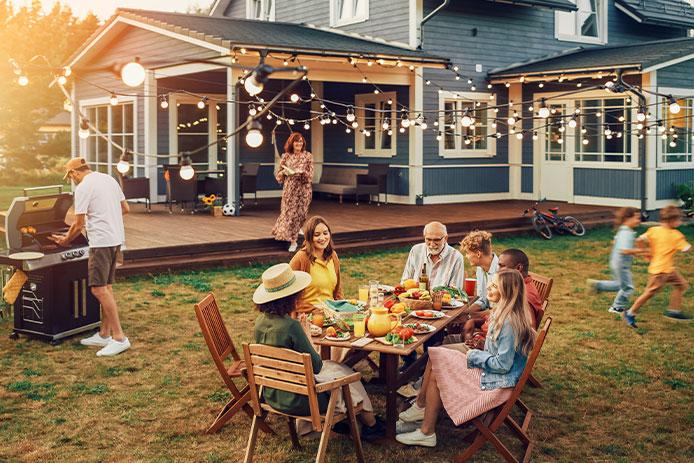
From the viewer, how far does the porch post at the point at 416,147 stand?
16156 millimetres

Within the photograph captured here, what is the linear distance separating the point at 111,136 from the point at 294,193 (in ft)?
27.9

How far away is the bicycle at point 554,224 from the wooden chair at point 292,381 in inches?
395

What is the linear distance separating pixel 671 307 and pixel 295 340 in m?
5.18

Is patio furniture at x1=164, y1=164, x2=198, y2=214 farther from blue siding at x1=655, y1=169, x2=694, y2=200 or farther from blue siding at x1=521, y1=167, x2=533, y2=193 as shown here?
blue siding at x1=655, y1=169, x2=694, y2=200

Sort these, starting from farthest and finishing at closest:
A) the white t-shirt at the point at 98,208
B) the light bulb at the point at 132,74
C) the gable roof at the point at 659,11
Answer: the gable roof at the point at 659,11 < the white t-shirt at the point at 98,208 < the light bulb at the point at 132,74

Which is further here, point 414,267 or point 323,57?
point 323,57

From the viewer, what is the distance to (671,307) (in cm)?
779

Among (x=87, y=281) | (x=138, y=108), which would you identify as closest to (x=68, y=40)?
(x=138, y=108)

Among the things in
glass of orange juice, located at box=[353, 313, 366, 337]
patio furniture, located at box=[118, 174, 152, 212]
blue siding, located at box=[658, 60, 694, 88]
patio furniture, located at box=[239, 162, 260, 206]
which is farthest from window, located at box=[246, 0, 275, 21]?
glass of orange juice, located at box=[353, 313, 366, 337]

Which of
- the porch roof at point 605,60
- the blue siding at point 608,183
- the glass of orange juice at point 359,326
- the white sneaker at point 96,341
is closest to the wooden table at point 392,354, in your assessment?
the glass of orange juice at point 359,326

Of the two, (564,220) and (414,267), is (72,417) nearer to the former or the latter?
(414,267)

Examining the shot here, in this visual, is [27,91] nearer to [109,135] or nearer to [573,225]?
[109,135]

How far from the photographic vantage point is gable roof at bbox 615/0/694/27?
19.5 metres

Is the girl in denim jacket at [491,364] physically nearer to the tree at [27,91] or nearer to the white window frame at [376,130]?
the white window frame at [376,130]
